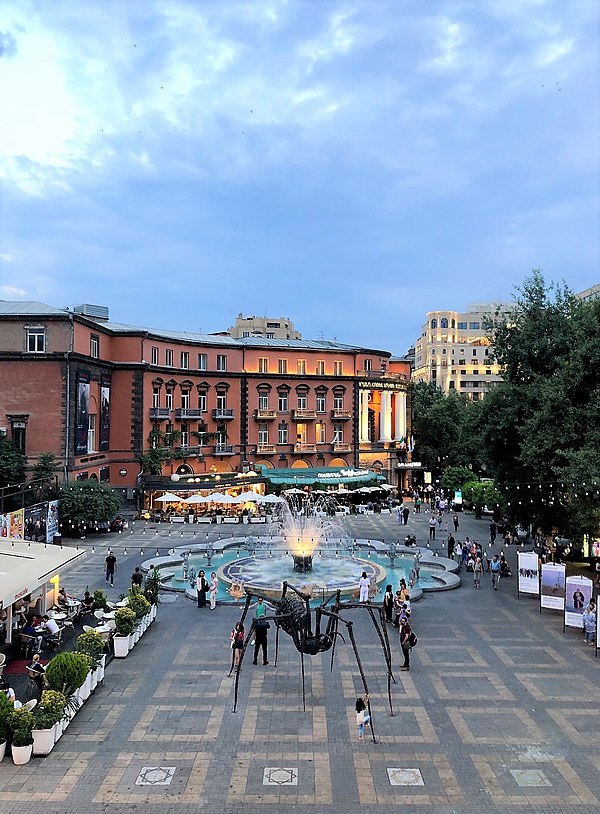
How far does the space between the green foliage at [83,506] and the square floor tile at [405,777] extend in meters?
31.3

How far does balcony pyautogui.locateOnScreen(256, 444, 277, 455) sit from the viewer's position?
62531 mm

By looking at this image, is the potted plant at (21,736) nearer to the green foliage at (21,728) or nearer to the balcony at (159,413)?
the green foliage at (21,728)

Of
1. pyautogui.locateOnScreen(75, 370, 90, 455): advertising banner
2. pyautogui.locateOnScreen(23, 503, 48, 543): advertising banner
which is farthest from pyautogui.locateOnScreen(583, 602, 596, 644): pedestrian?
pyautogui.locateOnScreen(75, 370, 90, 455): advertising banner

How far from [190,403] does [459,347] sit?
84.8 m

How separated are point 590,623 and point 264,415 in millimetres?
45199

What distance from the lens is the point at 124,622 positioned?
18.6 m

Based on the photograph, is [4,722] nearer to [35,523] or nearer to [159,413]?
[35,523]

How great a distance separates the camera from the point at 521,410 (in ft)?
94.1

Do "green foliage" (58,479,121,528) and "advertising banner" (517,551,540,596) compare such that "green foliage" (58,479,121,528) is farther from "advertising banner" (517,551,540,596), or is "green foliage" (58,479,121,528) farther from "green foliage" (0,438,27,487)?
"advertising banner" (517,551,540,596)

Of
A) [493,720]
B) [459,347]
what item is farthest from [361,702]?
[459,347]

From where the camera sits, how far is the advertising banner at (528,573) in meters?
25.2

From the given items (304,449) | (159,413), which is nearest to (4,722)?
(159,413)

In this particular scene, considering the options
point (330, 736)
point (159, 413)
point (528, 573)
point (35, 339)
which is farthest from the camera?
point (159, 413)

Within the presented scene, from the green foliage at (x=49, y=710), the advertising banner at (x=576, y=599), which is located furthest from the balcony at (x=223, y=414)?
the green foliage at (x=49, y=710)
